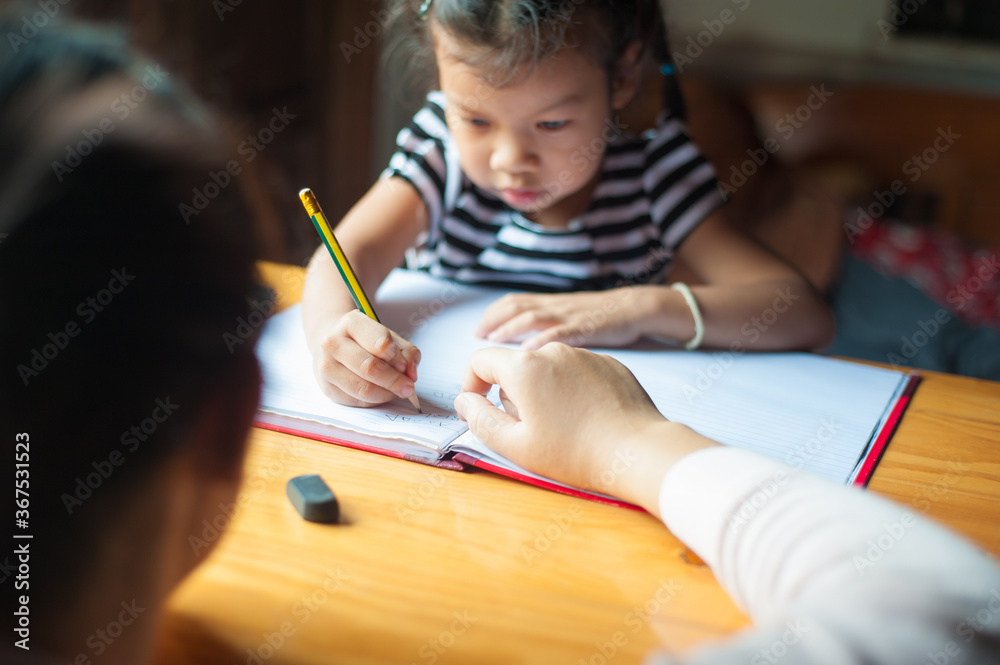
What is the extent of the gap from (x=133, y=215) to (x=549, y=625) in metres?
0.26

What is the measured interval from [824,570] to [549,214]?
0.76 m

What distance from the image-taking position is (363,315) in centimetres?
67

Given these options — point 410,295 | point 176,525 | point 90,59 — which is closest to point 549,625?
point 176,525

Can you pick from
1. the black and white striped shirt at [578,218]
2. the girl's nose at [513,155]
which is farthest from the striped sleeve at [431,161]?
the girl's nose at [513,155]

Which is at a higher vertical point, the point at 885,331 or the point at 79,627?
the point at 79,627

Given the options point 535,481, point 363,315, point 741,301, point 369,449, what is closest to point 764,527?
point 535,481

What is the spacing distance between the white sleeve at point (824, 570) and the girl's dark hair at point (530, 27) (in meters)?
0.50

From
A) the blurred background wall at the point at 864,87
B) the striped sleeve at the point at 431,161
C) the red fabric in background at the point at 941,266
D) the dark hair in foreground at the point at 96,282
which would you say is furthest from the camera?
the blurred background wall at the point at 864,87

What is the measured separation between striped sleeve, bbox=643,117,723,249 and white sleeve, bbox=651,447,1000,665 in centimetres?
59

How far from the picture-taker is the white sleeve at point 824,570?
0.33m

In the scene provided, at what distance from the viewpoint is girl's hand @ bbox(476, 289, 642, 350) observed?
0.77 m

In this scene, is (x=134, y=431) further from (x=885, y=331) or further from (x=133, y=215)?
(x=885, y=331)

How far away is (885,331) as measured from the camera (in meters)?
1.40

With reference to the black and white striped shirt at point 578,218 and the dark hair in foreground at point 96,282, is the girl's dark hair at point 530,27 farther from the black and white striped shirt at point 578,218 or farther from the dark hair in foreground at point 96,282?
the dark hair in foreground at point 96,282
